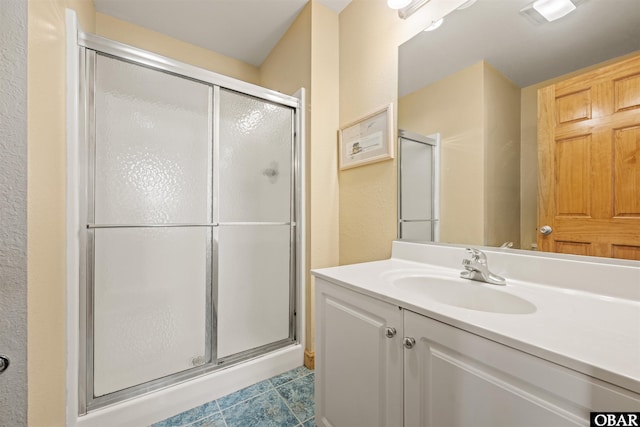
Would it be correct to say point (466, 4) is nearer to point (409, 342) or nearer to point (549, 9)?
point (549, 9)

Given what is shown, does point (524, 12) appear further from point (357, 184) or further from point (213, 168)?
point (213, 168)

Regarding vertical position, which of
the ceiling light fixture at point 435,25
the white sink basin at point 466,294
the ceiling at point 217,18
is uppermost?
the ceiling at point 217,18

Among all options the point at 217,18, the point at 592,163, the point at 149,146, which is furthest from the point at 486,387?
the point at 217,18

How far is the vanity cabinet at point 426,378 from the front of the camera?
0.46 meters

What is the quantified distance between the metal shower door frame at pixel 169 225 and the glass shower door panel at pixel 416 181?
69cm

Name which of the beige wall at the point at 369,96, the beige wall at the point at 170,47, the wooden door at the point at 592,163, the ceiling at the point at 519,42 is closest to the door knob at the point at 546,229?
the wooden door at the point at 592,163

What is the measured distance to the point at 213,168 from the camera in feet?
4.90

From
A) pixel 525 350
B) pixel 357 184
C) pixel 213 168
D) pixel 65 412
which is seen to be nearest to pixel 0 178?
pixel 213 168

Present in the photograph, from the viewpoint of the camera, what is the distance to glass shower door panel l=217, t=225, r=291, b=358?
156cm

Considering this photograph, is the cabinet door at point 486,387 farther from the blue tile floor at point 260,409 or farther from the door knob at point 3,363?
the door knob at point 3,363

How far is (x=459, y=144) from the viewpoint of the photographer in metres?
1.14

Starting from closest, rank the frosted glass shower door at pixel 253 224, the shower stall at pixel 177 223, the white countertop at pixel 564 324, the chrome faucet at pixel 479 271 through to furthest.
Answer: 1. the white countertop at pixel 564 324
2. the chrome faucet at pixel 479 271
3. the shower stall at pixel 177 223
4. the frosted glass shower door at pixel 253 224

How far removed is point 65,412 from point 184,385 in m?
0.45

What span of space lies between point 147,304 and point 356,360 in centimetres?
116
